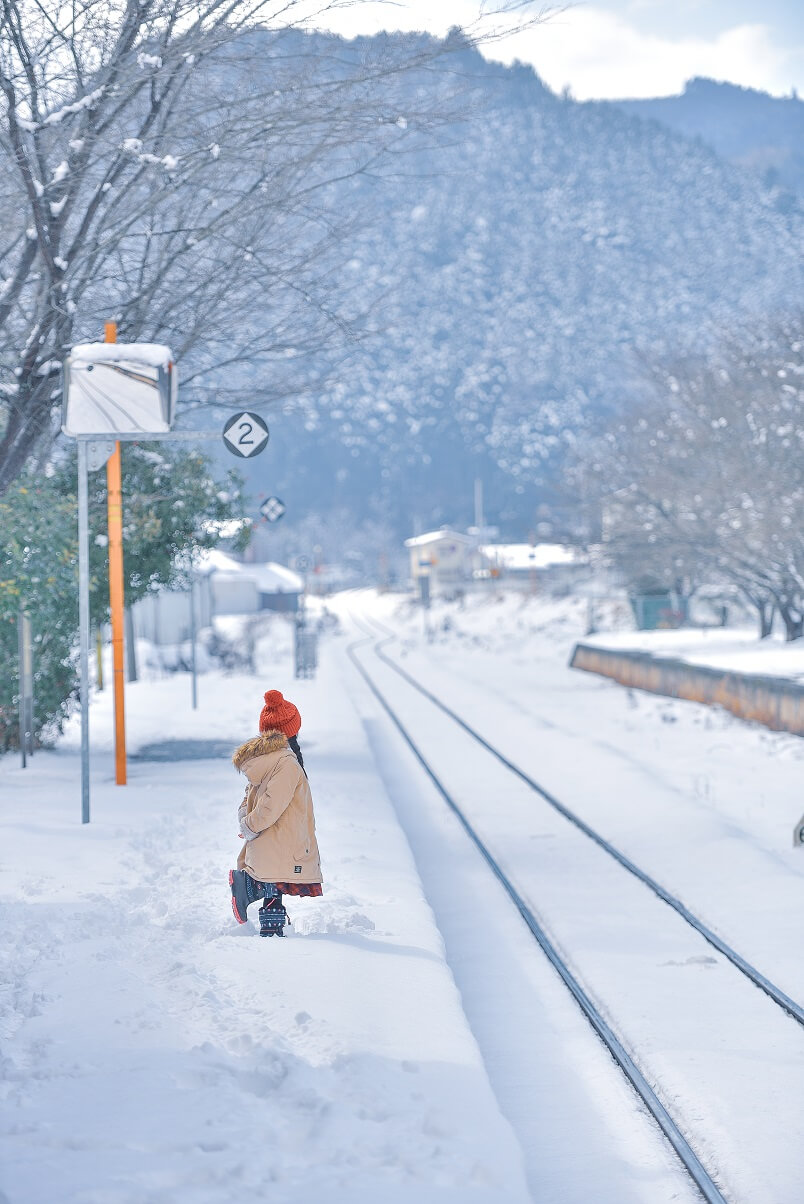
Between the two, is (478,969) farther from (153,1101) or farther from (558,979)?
(153,1101)

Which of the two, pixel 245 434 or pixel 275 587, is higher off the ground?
pixel 245 434

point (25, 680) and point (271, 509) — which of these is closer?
point (25, 680)

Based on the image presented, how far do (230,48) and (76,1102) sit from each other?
31.2 ft

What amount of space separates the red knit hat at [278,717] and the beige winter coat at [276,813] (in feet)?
0.13

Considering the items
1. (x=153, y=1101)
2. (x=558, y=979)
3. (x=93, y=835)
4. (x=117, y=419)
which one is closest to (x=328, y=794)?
(x=93, y=835)

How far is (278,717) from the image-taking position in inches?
293

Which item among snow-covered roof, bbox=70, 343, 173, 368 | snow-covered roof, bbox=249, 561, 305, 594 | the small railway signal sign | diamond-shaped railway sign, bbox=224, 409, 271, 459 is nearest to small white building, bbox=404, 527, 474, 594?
snow-covered roof, bbox=249, 561, 305, 594

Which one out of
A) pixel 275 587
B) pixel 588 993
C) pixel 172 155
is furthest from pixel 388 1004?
pixel 275 587

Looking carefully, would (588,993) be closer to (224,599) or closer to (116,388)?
(116,388)

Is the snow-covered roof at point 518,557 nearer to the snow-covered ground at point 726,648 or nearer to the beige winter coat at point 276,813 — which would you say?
the snow-covered ground at point 726,648

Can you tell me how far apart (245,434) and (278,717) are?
5.22 metres

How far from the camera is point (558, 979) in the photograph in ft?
25.9

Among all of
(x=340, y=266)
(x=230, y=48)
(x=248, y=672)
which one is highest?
(x=230, y=48)

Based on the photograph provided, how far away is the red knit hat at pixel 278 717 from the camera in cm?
745
